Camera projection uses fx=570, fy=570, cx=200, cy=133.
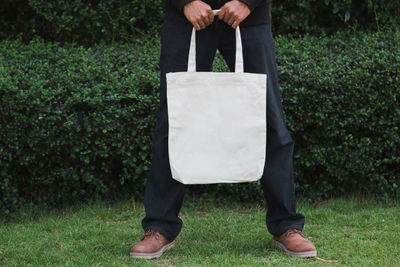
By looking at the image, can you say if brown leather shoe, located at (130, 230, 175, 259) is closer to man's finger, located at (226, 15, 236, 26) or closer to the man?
the man

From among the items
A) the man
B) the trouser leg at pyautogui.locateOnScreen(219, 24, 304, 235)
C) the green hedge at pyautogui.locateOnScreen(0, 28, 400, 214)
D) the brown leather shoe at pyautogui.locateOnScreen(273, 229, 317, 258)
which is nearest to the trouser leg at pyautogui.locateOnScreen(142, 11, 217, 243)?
the man

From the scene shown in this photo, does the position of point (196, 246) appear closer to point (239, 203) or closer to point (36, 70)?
point (239, 203)

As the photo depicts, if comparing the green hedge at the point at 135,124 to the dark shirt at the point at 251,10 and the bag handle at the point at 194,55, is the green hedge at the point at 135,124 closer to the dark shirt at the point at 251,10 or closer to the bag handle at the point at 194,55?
the dark shirt at the point at 251,10

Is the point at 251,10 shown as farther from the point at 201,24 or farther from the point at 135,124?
the point at 135,124

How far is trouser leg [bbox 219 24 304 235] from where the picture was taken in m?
2.92

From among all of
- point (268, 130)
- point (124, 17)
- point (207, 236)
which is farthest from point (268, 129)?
point (124, 17)

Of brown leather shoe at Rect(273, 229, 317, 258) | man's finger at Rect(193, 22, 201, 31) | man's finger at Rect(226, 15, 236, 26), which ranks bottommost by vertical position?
brown leather shoe at Rect(273, 229, 317, 258)

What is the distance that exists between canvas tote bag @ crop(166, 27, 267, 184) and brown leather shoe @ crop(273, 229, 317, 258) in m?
0.48

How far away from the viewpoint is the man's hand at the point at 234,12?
2760 millimetres

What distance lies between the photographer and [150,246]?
3.02 meters

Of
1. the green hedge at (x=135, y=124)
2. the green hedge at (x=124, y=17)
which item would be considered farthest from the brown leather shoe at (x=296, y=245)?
the green hedge at (x=124, y=17)

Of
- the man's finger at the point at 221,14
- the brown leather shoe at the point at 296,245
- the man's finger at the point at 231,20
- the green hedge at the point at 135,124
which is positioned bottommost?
the brown leather shoe at the point at 296,245

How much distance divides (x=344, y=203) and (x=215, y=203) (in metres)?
0.94

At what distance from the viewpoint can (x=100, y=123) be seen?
3779 millimetres
